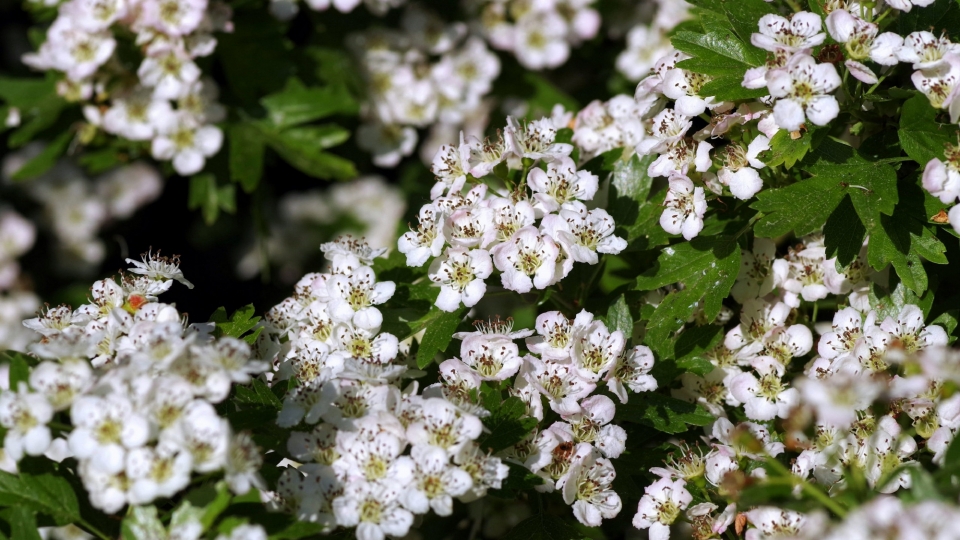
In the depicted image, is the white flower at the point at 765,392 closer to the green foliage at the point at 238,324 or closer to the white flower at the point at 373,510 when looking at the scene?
the white flower at the point at 373,510

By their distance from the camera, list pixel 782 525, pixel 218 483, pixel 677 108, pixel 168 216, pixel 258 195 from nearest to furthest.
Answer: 1. pixel 218 483
2. pixel 782 525
3. pixel 677 108
4. pixel 258 195
5. pixel 168 216

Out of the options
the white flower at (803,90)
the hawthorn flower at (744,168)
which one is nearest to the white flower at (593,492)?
the hawthorn flower at (744,168)

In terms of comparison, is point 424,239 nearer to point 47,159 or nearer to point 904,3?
point 904,3

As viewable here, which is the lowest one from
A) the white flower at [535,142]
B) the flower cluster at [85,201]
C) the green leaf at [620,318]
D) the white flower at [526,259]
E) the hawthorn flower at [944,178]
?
the flower cluster at [85,201]

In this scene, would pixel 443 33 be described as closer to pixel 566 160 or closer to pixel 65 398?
pixel 566 160

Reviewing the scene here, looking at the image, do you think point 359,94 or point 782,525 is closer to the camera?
point 782,525

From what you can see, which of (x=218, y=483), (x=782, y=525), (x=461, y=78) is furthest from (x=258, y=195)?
(x=782, y=525)
